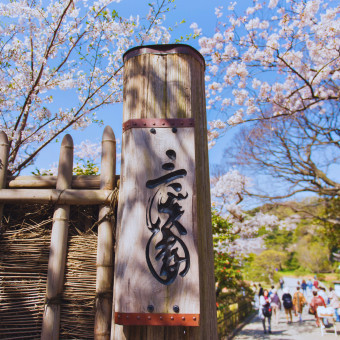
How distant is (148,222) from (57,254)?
2.98ft

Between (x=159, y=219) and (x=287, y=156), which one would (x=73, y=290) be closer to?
(x=159, y=219)

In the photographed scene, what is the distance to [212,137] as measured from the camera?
8758 mm

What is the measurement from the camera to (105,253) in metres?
2.38

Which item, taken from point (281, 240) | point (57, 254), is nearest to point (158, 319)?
point (57, 254)

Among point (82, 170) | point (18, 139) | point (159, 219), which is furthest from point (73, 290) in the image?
point (18, 139)

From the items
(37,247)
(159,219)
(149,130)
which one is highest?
(149,130)

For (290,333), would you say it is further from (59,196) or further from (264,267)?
(264,267)

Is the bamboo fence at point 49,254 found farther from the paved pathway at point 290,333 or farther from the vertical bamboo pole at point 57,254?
the paved pathway at point 290,333

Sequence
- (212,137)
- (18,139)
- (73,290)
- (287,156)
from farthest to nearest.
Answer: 1. (287,156)
2. (212,137)
3. (18,139)
4. (73,290)

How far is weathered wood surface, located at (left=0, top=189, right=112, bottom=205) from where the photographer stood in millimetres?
2512

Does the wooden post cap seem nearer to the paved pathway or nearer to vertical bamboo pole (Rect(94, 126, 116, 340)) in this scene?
vertical bamboo pole (Rect(94, 126, 116, 340))

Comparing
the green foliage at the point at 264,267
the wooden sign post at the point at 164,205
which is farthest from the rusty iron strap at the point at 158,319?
the green foliage at the point at 264,267

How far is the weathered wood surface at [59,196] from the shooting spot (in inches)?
98.9

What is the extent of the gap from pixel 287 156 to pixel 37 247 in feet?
32.3
